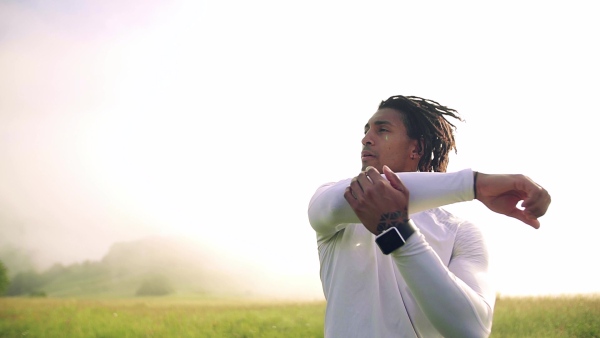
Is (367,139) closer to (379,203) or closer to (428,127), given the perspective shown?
(428,127)

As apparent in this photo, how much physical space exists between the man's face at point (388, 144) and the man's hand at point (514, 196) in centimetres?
90

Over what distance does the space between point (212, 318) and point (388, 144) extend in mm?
5615

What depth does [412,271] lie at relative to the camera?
1810 millimetres

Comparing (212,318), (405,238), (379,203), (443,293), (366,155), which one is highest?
(366,155)

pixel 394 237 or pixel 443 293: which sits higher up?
pixel 394 237

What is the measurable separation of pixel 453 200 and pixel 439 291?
33 centimetres

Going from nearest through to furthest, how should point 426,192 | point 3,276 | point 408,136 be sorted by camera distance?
point 426,192, point 408,136, point 3,276

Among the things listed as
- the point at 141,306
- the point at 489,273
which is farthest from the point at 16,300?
the point at 489,273

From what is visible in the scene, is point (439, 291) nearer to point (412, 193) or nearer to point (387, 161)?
point (412, 193)

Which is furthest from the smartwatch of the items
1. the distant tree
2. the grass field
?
the distant tree

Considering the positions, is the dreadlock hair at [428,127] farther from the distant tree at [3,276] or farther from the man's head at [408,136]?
the distant tree at [3,276]

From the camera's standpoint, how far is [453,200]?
6.32ft

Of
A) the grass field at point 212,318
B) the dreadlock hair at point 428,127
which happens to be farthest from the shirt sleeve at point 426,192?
the grass field at point 212,318

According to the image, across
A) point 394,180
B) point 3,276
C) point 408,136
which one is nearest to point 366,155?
point 408,136
